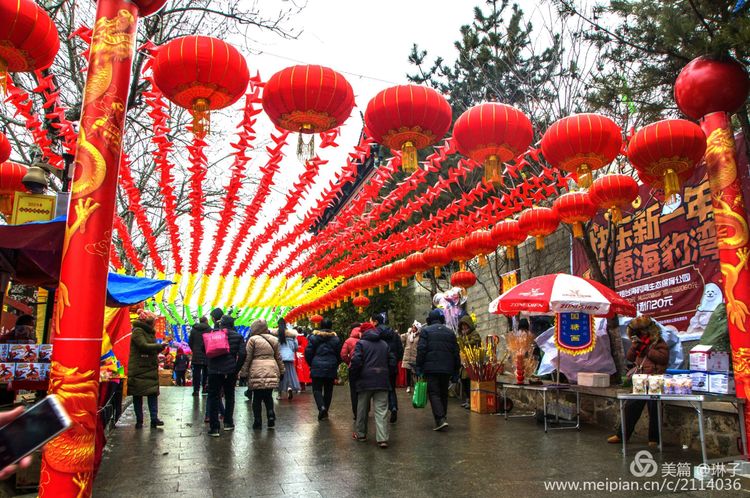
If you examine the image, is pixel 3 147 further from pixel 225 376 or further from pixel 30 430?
pixel 30 430

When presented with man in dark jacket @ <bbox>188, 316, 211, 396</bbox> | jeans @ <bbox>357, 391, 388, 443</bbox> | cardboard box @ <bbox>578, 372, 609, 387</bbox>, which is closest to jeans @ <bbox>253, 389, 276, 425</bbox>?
jeans @ <bbox>357, 391, 388, 443</bbox>

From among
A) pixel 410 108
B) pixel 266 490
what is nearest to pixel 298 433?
pixel 266 490

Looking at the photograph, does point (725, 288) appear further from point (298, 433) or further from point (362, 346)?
point (298, 433)

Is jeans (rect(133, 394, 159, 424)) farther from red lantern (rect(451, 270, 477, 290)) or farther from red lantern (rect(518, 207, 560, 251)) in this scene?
red lantern (rect(451, 270, 477, 290))

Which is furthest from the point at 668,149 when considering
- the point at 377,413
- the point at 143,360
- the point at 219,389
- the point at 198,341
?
the point at 198,341

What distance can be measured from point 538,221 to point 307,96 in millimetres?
5496

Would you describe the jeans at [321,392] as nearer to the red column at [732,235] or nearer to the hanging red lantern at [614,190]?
the hanging red lantern at [614,190]

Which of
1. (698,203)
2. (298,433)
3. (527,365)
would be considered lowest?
(298,433)

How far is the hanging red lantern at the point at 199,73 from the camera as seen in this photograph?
485 centimetres

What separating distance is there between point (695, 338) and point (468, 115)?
647 cm

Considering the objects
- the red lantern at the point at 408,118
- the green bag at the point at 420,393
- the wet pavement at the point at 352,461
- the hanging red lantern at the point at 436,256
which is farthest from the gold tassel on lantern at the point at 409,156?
the hanging red lantern at the point at 436,256

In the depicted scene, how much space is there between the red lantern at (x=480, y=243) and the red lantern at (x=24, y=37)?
8.28m

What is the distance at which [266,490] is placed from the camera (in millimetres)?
5098

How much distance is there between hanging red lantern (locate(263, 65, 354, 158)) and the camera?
5.08 metres
